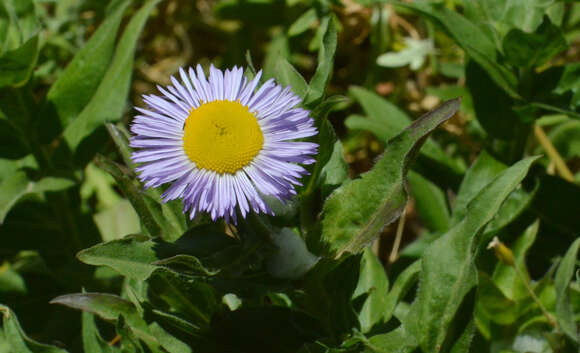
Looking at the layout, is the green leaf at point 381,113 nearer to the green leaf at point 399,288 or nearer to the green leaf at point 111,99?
the green leaf at point 399,288

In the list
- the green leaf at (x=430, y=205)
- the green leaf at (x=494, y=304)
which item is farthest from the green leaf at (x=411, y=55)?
the green leaf at (x=494, y=304)

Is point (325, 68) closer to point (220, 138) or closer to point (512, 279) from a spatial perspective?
point (220, 138)

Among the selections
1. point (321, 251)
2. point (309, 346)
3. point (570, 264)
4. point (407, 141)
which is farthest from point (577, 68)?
point (309, 346)

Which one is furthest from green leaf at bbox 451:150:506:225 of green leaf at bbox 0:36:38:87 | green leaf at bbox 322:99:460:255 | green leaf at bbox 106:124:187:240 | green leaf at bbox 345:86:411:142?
green leaf at bbox 0:36:38:87

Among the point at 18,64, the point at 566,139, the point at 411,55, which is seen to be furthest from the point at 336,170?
the point at 411,55

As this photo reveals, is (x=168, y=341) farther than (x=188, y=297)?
No

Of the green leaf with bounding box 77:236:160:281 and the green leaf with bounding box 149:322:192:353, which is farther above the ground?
the green leaf with bounding box 77:236:160:281

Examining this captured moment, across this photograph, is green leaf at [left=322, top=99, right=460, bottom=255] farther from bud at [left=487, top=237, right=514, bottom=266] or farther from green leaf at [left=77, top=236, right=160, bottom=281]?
bud at [left=487, top=237, right=514, bottom=266]
